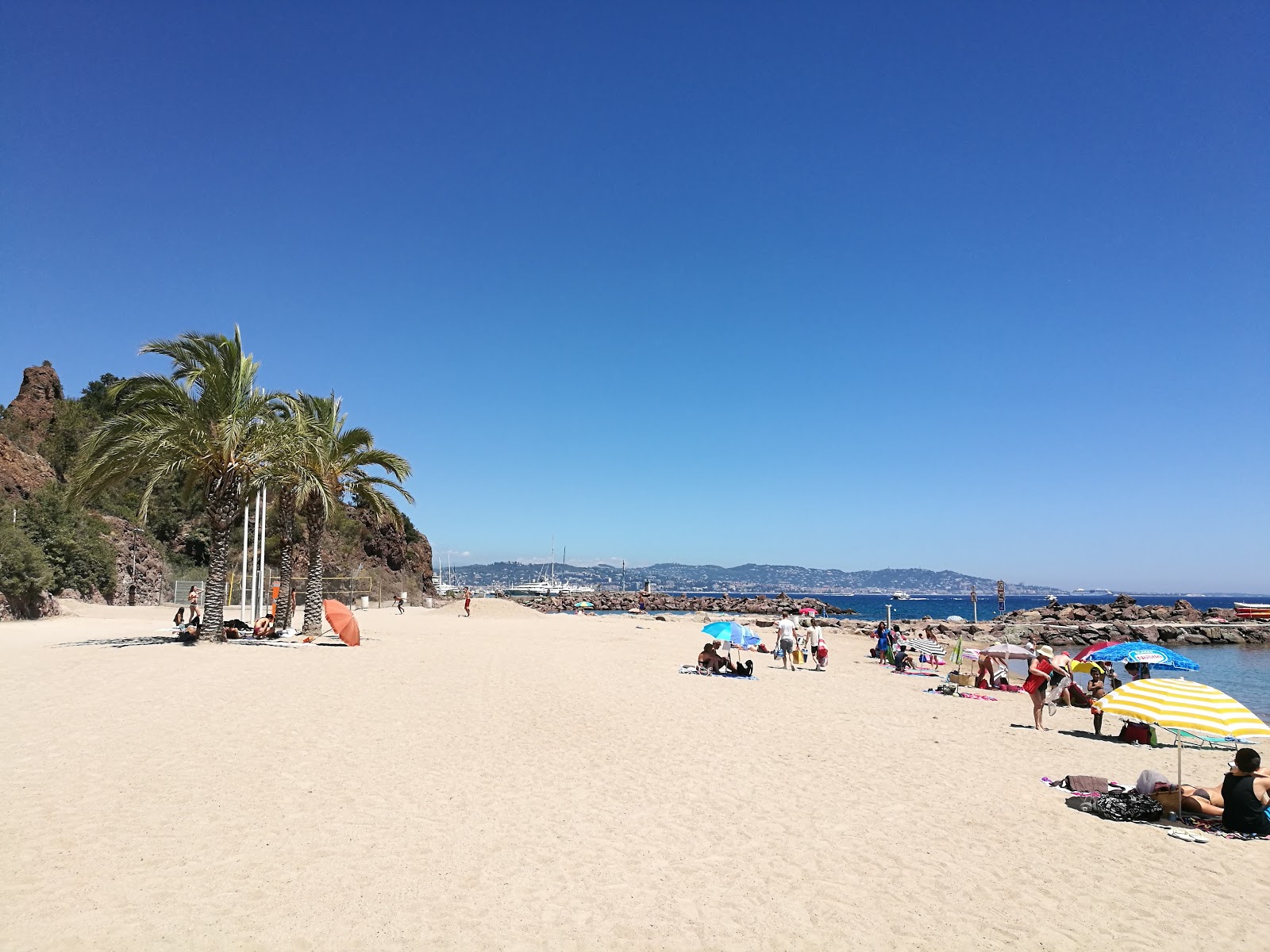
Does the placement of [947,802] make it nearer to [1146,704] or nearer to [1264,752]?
[1146,704]

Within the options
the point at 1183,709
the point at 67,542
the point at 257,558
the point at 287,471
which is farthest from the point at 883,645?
the point at 67,542

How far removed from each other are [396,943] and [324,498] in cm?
1661

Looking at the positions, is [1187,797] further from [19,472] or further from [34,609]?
[19,472]

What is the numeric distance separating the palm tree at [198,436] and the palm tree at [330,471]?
1.54 m

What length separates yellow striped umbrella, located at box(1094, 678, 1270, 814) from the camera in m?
7.67

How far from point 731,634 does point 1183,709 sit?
11069mm

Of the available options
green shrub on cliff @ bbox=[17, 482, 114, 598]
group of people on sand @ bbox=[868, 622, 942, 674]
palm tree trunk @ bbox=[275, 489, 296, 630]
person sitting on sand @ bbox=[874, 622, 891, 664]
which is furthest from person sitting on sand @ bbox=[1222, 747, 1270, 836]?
green shrub on cliff @ bbox=[17, 482, 114, 598]

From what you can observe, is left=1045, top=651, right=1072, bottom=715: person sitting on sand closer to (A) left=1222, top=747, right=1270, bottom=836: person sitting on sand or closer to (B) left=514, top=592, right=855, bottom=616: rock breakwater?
(A) left=1222, top=747, right=1270, bottom=836: person sitting on sand

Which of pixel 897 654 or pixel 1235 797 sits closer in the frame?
pixel 1235 797

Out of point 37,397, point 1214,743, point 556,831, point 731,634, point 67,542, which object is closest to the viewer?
point 556,831

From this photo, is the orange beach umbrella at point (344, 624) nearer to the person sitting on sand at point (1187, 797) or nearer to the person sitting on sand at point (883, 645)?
the person sitting on sand at point (883, 645)

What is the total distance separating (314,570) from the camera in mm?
22391

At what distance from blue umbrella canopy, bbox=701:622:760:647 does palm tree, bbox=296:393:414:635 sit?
10077mm

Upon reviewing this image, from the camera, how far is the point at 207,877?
5.27 meters
